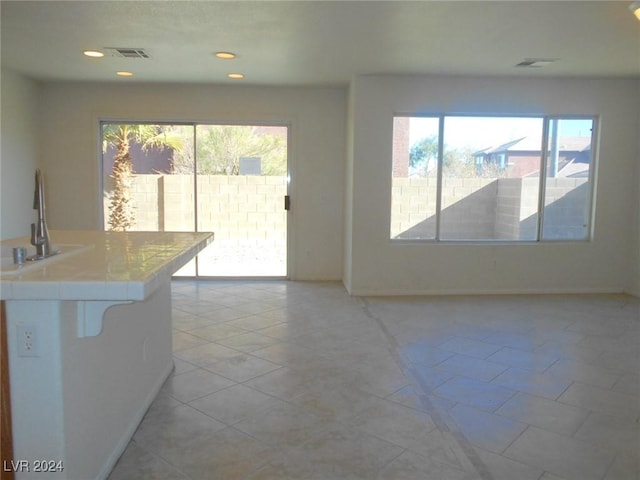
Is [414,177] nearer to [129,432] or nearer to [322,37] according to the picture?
[322,37]

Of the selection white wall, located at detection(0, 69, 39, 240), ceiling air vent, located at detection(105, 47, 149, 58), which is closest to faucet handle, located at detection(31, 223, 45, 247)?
ceiling air vent, located at detection(105, 47, 149, 58)

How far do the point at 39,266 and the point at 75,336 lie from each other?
0.30m

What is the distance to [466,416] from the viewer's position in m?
2.71

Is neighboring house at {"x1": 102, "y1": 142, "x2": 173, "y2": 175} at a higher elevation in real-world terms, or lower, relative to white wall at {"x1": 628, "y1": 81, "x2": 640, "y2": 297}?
higher

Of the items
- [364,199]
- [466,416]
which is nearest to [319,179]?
[364,199]

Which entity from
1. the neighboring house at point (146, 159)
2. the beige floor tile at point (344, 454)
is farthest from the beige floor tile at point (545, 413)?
the neighboring house at point (146, 159)

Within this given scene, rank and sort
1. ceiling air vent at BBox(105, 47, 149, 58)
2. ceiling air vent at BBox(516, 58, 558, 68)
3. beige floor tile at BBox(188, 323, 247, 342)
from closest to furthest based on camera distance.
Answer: beige floor tile at BBox(188, 323, 247, 342)
ceiling air vent at BBox(105, 47, 149, 58)
ceiling air vent at BBox(516, 58, 558, 68)

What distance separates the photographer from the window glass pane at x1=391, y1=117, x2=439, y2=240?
5606mm

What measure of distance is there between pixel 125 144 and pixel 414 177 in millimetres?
3539

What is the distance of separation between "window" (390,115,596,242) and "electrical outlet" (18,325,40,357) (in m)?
4.40

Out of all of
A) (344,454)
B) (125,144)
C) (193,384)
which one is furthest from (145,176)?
(344,454)

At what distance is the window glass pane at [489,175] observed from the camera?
Result: 5.71m

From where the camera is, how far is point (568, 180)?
5824 mm

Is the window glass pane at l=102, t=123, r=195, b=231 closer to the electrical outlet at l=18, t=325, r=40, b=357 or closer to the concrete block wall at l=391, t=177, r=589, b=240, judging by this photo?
the concrete block wall at l=391, t=177, r=589, b=240
